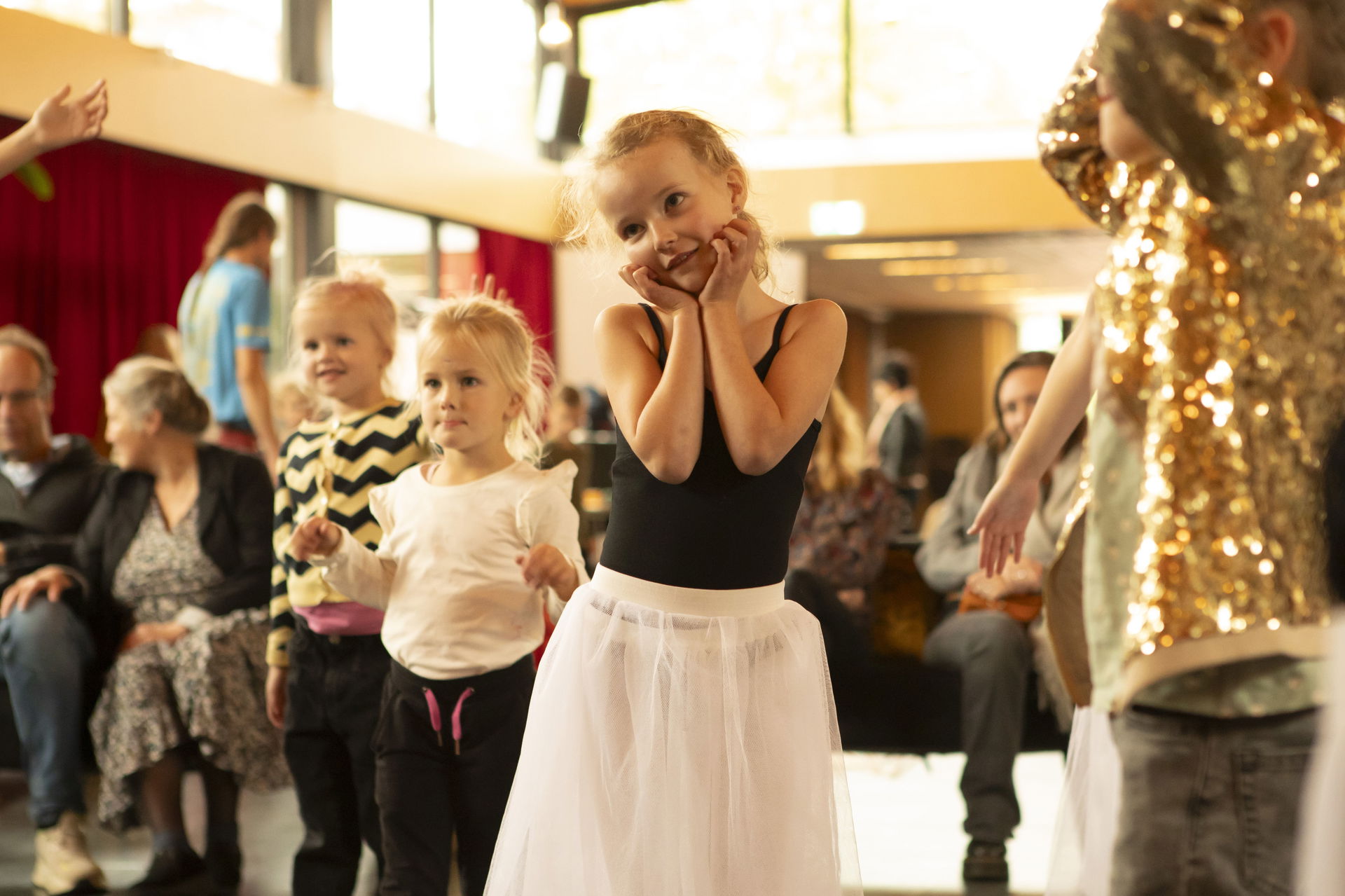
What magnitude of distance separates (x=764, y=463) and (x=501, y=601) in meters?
A: 0.77

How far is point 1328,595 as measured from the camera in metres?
1.21

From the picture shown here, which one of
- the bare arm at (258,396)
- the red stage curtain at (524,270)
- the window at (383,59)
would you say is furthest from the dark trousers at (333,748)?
the red stage curtain at (524,270)

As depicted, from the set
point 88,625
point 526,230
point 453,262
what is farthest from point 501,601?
point 526,230

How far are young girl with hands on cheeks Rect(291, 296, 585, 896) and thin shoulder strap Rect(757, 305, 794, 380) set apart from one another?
0.61 m

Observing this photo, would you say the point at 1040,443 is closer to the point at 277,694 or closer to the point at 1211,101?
the point at 1211,101

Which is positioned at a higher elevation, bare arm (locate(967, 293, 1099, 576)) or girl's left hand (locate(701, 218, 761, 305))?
Answer: girl's left hand (locate(701, 218, 761, 305))

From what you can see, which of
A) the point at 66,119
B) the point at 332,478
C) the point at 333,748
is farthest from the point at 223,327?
the point at 333,748

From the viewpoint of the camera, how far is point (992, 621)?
3283 mm

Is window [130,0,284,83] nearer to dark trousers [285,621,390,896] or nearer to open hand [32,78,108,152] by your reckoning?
open hand [32,78,108,152]

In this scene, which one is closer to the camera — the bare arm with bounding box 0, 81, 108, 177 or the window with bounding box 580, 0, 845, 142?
the bare arm with bounding box 0, 81, 108, 177

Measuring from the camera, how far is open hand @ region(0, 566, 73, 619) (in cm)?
312

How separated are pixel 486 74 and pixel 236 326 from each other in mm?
6825

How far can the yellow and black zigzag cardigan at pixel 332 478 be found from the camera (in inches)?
97.9

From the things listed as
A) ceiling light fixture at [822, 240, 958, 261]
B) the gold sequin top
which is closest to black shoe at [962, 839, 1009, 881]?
the gold sequin top
